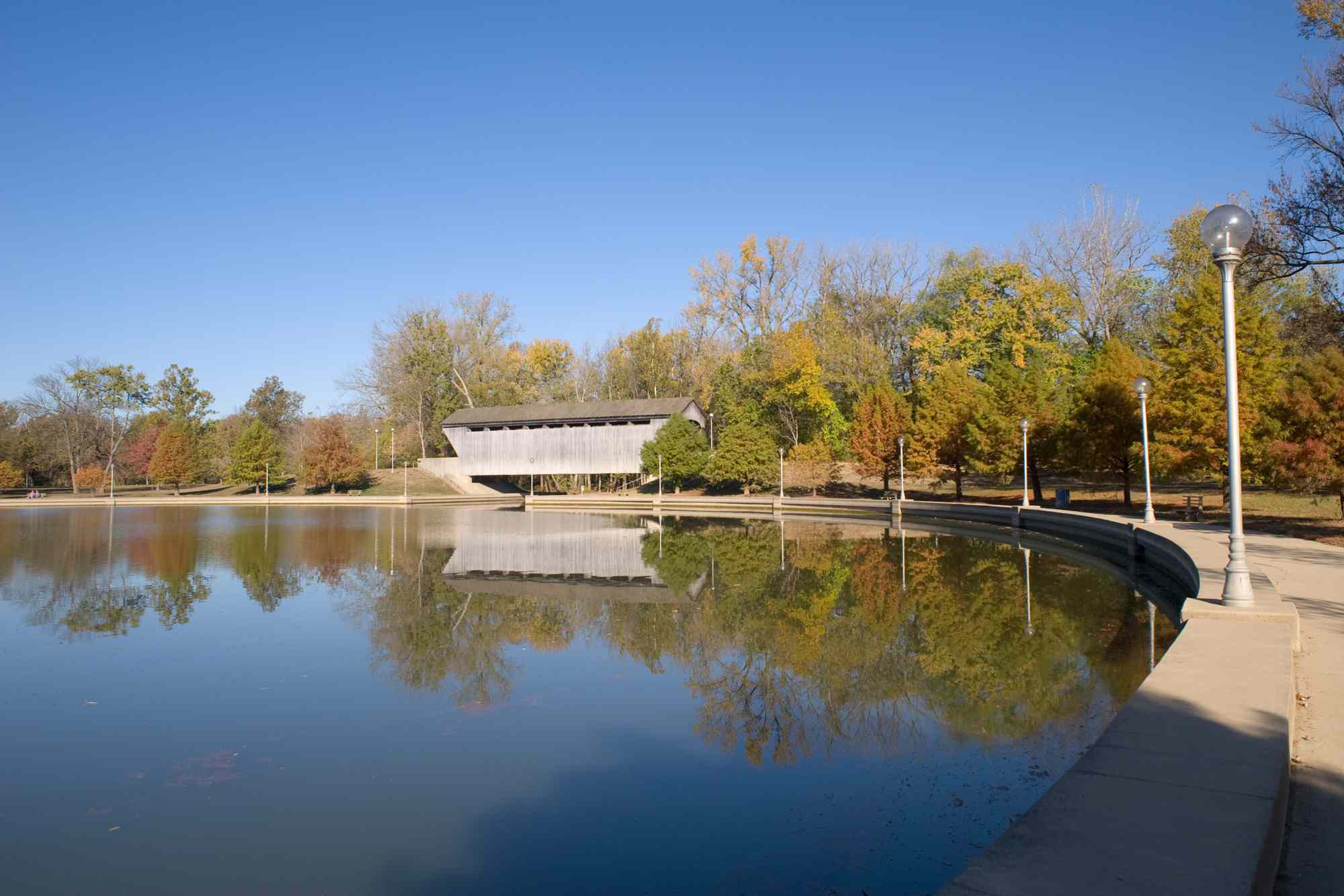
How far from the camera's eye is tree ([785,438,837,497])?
51.3m

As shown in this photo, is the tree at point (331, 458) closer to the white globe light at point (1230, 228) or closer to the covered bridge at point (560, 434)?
the covered bridge at point (560, 434)

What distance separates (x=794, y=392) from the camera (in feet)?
179

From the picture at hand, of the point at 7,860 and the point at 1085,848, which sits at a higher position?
the point at 1085,848

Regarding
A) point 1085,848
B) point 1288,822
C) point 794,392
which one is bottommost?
point 1288,822

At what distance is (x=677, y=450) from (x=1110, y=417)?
87.8ft

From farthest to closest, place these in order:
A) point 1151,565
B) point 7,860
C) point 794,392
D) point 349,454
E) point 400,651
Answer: point 349,454 < point 794,392 < point 1151,565 < point 400,651 < point 7,860

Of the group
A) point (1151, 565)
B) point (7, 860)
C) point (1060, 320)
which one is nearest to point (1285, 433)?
point (1151, 565)

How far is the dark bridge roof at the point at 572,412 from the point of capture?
57594 mm

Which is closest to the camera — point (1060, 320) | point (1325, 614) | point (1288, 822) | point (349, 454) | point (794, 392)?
point (1288, 822)

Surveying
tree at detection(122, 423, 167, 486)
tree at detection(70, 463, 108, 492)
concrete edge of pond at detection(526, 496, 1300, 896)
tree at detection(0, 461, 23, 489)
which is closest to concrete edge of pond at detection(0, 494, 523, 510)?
tree at detection(0, 461, 23, 489)

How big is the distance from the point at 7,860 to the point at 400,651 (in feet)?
19.7

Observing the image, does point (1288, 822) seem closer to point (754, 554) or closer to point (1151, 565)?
point (1151, 565)

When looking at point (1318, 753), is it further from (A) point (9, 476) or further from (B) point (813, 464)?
(A) point (9, 476)

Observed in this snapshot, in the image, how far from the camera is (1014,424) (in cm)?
3778
